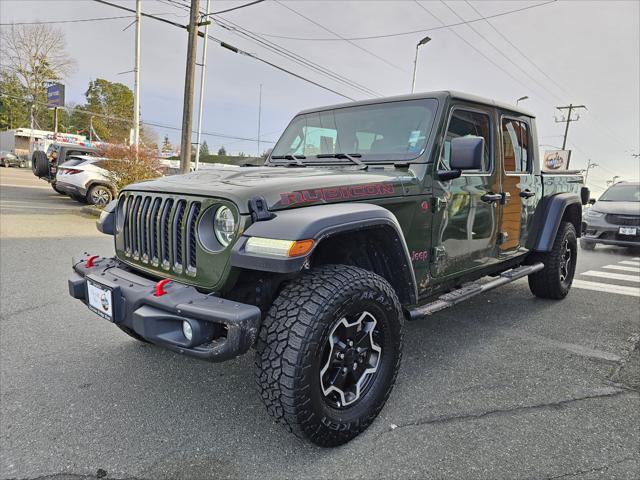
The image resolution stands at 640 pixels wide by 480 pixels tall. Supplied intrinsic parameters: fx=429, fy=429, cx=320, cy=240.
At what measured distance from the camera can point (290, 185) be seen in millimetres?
2266

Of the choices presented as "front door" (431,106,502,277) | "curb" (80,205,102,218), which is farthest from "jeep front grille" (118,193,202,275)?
"curb" (80,205,102,218)

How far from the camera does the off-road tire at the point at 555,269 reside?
15.3 ft

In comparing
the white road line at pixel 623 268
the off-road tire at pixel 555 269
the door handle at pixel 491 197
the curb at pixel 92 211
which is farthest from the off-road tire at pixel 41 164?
the white road line at pixel 623 268

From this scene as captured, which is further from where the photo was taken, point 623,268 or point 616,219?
point 616,219

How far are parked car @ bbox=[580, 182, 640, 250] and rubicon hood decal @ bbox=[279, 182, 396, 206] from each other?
25.1ft

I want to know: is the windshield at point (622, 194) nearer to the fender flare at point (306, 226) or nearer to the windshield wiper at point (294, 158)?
the windshield wiper at point (294, 158)

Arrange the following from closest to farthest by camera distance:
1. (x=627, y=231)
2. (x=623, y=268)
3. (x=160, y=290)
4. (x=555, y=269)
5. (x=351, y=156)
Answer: (x=160, y=290) < (x=351, y=156) < (x=555, y=269) < (x=623, y=268) < (x=627, y=231)

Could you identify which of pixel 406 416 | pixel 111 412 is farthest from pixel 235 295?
pixel 406 416

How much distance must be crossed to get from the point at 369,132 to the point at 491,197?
45.0 inches

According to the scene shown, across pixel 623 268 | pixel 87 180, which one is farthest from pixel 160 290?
pixel 87 180

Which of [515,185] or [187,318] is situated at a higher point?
[515,185]

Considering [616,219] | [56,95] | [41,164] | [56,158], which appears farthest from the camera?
[56,95]

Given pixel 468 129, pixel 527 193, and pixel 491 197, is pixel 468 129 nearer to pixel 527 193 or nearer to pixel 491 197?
pixel 491 197

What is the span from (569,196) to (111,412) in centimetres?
482
